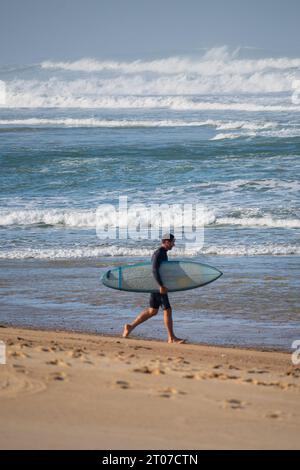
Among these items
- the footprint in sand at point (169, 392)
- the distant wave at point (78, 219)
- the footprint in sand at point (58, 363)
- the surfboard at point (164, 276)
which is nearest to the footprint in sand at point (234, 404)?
the footprint in sand at point (169, 392)

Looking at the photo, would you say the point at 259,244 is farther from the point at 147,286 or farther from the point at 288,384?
the point at 288,384

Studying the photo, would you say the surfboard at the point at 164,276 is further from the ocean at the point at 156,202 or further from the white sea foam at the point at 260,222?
the white sea foam at the point at 260,222

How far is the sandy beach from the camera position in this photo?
16.1 ft

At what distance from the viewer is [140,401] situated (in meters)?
5.50

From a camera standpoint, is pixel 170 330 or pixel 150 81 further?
pixel 150 81

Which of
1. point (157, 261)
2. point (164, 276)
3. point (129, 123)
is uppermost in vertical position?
point (129, 123)

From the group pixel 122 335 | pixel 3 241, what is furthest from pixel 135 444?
pixel 3 241

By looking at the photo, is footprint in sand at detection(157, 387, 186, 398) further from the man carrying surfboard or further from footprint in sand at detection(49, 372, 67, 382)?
the man carrying surfboard

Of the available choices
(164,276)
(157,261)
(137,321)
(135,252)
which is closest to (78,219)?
(135,252)

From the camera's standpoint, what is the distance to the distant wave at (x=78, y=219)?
1522 cm

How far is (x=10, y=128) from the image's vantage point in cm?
3716

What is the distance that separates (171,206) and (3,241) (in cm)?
424

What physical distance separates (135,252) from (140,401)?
24.8 feet

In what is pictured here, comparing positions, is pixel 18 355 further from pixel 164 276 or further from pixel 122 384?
pixel 164 276
